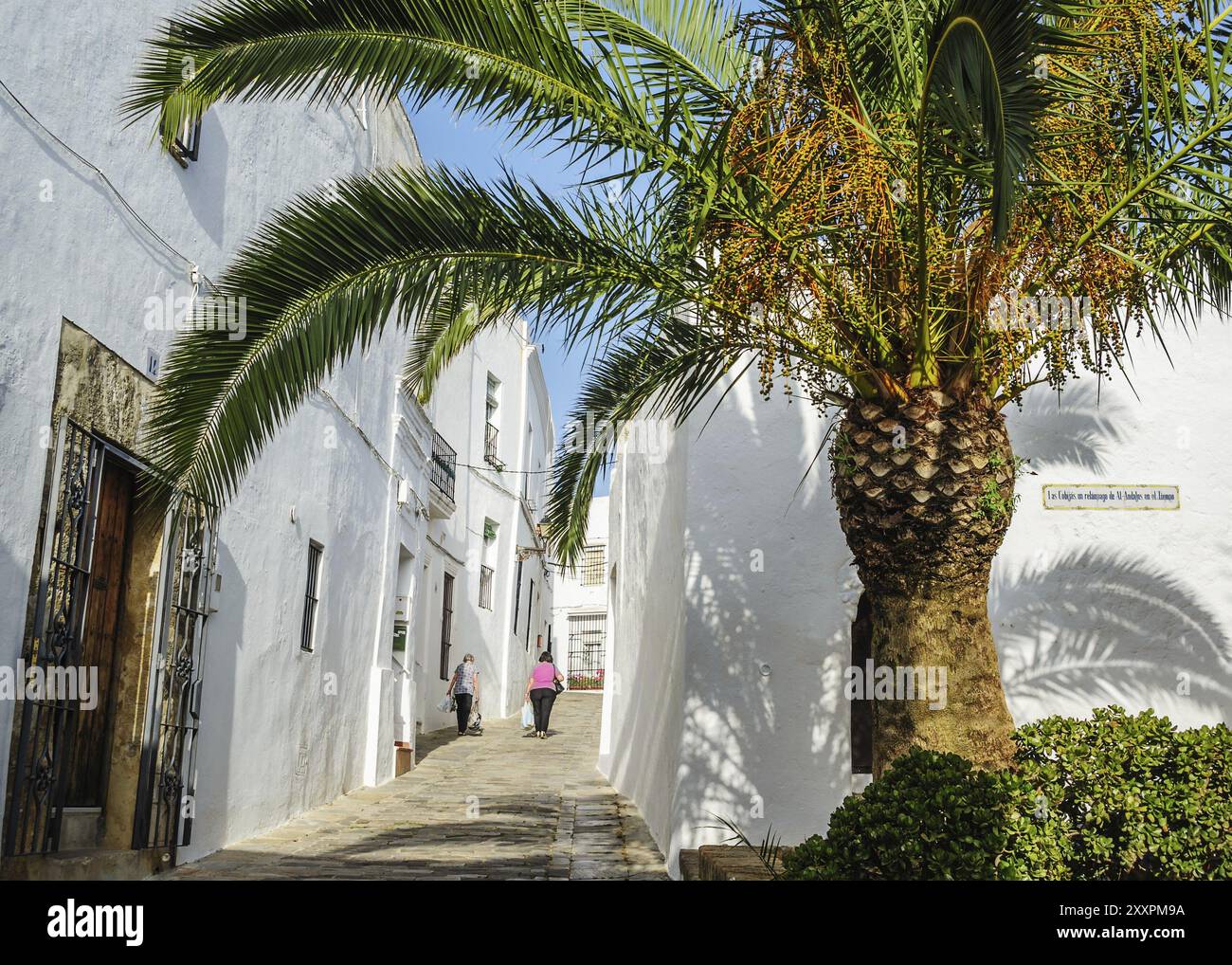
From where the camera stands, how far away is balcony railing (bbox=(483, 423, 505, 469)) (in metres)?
22.9

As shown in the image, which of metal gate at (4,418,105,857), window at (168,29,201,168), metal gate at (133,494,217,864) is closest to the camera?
metal gate at (4,418,105,857)

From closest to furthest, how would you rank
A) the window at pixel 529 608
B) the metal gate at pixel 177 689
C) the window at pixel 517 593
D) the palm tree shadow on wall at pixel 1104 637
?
the metal gate at pixel 177 689 < the palm tree shadow on wall at pixel 1104 637 < the window at pixel 517 593 < the window at pixel 529 608

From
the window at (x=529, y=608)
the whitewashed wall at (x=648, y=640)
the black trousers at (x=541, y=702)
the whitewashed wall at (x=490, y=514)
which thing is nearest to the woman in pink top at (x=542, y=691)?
the black trousers at (x=541, y=702)

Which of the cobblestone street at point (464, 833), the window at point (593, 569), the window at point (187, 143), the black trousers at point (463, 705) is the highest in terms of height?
the window at point (187, 143)

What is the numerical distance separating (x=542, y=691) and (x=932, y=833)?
13638 millimetres

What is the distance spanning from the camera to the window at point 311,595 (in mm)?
10172

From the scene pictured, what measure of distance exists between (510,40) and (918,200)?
1828mm

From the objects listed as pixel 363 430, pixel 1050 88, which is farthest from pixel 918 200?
pixel 363 430

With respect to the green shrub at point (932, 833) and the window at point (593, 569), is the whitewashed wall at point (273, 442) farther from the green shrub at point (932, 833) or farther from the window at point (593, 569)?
the window at point (593, 569)

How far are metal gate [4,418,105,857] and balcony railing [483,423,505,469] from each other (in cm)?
1658

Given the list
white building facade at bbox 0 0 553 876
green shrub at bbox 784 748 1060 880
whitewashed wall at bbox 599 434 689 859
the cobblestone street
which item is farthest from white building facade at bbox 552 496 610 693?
Result: green shrub at bbox 784 748 1060 880

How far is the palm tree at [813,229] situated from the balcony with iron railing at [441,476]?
36.4 feet

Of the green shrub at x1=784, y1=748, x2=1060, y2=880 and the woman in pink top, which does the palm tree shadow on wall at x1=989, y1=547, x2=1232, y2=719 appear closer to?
the green shrub at x1=784, y1=748, x2=1060, y2=880
